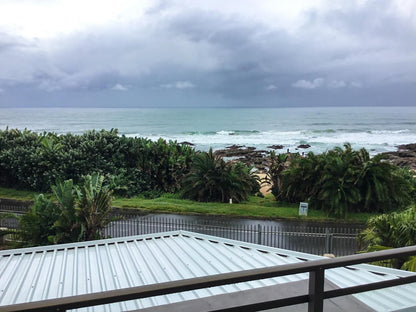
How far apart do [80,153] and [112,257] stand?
17.3m

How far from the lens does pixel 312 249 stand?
44.7ft

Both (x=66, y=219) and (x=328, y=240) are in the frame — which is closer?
→ (x=66, y=219)

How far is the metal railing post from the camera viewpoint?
82.7 inches

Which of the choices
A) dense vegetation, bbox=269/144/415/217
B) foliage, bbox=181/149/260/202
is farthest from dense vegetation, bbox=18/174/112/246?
dense vegetation, bbox=269/144/415/217

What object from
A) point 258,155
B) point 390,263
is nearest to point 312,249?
point 390,263

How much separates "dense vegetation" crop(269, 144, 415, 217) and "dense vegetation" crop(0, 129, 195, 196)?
8631 mm

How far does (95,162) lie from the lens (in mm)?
24391

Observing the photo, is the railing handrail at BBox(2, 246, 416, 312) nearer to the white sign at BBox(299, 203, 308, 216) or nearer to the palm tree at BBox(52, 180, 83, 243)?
the palm tree at BBox(52, 180, 83, 243)

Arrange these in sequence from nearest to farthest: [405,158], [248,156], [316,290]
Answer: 1. [316,290]
2. [405,158]
3. [248,156]

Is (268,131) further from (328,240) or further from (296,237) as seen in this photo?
(328,240)

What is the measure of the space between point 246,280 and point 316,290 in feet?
1.68

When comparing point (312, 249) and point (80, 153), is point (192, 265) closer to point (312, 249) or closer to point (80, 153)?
point (312, 249)

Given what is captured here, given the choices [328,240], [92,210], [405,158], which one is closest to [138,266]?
[92,210]

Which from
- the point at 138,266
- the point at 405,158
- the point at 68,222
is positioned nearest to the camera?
the point at 138,266
